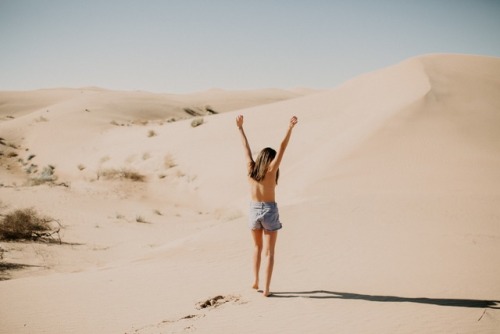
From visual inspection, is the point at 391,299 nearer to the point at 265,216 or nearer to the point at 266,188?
the point at 265,216

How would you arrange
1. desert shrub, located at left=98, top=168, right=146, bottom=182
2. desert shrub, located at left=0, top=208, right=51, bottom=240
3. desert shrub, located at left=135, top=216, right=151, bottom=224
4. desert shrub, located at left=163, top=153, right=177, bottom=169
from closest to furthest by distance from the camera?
desert shrub, located at left=0, top=208, right=51, bottom=240 < desert shrub, located at left=135, top=216, right=151, bottom=224 < desert shrub, located at left=98, top=168, right=146, bottom=182 < desert shrub, located at left=163, top=153, right=177, bottom=169

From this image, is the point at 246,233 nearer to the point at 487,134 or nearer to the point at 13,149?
the point at 487,134

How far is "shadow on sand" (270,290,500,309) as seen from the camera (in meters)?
4.48

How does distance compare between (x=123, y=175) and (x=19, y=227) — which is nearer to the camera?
(x=19, y=227)

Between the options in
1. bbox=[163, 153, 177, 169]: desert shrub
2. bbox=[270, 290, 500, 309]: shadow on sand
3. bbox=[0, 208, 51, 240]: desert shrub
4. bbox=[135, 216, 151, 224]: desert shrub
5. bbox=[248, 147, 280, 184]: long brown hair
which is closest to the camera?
bbox=[248, 147, 280, 184]: long brown hair

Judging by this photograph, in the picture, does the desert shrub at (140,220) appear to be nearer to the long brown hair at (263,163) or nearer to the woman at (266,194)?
the woman at (266,194)

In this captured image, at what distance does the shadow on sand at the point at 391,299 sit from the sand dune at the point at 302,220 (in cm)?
3

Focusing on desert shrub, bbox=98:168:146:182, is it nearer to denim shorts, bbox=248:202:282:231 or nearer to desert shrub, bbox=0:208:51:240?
desert shrub, bbox=0:208:51:240

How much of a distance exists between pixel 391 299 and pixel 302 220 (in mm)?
3471

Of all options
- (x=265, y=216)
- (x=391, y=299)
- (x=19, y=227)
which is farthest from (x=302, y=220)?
(x=19, y=227)

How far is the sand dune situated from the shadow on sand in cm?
3

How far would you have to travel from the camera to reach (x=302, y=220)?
7980 mm

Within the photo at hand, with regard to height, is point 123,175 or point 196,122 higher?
point 196,122

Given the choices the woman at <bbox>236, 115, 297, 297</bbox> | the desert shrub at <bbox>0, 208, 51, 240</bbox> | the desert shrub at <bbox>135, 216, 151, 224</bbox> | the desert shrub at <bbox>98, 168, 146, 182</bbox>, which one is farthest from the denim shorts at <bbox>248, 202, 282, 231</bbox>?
the desert shrub at <bbox>98, 168, 146, 182</bbox>
